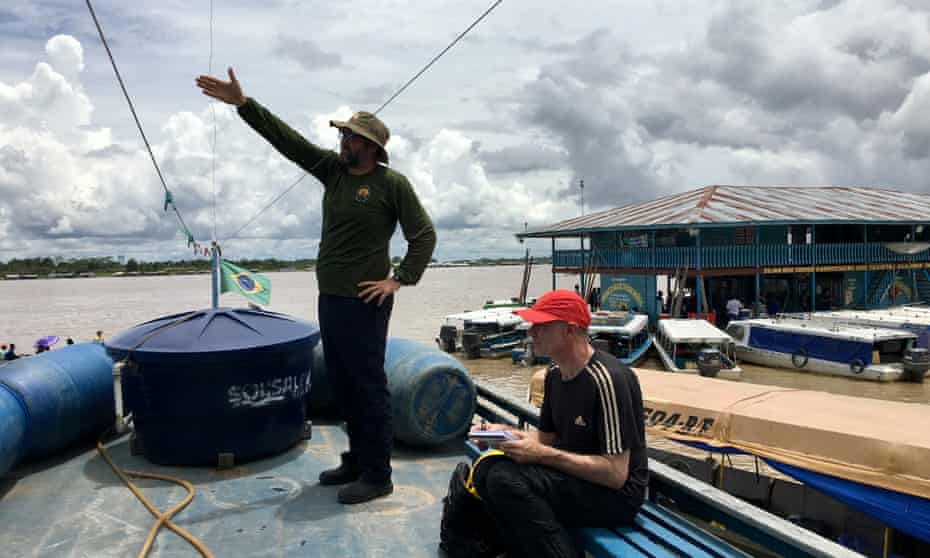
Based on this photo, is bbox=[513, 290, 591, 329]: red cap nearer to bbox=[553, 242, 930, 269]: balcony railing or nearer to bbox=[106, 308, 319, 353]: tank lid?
bbox=[106, 308, 319, 353]: tank lid

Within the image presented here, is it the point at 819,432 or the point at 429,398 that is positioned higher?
the point at 429,398

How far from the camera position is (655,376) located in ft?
29.7

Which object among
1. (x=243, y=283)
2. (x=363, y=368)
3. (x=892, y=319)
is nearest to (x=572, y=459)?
(x=363, y=368)

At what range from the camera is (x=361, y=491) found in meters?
4.25

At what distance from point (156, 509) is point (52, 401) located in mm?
1588

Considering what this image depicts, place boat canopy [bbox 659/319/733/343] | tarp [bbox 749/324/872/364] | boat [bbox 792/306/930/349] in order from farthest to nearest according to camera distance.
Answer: boat [bbox 792/306/930/349], boat canopy [bbox 659/319/733/343], tarp [bbox 749/324/872/364]

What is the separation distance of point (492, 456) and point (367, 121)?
206 cm

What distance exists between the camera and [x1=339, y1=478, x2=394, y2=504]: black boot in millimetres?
4219

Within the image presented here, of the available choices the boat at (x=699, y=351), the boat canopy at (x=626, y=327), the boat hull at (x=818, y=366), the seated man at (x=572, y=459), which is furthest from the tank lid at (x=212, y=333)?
the boat hull at (x=818, y=366)

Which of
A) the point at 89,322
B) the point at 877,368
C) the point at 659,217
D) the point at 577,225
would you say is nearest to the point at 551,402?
the point at 877,368

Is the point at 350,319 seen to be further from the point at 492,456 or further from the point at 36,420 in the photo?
the point at 36,420

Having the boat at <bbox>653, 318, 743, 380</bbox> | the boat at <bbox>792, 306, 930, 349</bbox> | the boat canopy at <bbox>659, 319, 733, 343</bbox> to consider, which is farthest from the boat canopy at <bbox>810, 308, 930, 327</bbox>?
the boat canopy at <bbox>659, 319, 733, 343</bbox>

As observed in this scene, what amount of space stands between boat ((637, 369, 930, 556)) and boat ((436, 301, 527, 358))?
821 inches

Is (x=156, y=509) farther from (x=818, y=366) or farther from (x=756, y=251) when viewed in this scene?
(x=756, y=251)
